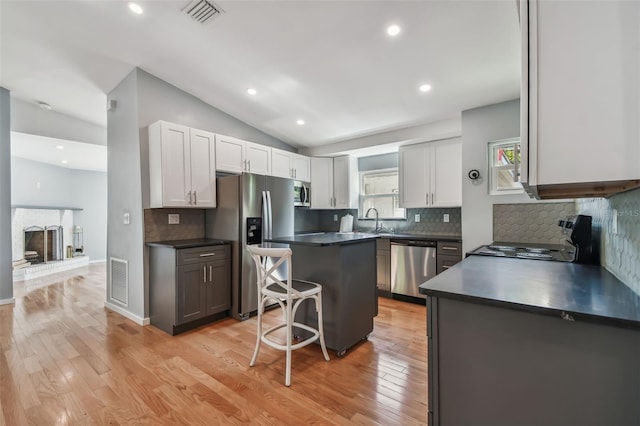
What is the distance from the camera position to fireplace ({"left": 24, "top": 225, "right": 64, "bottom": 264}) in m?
6.22

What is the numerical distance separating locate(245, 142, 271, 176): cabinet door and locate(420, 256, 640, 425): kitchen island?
3.34 metres

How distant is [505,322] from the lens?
1.04 m

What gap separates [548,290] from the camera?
1123 millimetres

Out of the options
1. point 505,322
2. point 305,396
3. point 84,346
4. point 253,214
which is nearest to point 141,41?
point 253,214

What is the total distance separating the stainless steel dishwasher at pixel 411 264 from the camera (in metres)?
3.70

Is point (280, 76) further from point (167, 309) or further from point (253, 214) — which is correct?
point (167, 309)

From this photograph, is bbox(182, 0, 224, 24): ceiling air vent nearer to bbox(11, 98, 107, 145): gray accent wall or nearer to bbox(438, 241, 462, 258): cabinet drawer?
bbox(438, 241, 462, 258): cabinet drawer

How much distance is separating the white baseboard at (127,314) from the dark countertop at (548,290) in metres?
3.26

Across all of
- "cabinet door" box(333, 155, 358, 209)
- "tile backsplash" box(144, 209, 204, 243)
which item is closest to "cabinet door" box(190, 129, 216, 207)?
"tile backsplash" box(144, 209, 204, 243)

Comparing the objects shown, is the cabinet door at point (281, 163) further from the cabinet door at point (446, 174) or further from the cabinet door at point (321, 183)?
the cabinet door at point (446, 174)

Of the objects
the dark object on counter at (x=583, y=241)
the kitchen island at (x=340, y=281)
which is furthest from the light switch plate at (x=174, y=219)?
the dark object on counter at (x=583, y=241)

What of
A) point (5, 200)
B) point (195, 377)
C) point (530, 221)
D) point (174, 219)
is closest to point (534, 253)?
point (530, 221)

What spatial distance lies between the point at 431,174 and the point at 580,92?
318 centimetres

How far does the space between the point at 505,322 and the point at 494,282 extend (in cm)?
26
